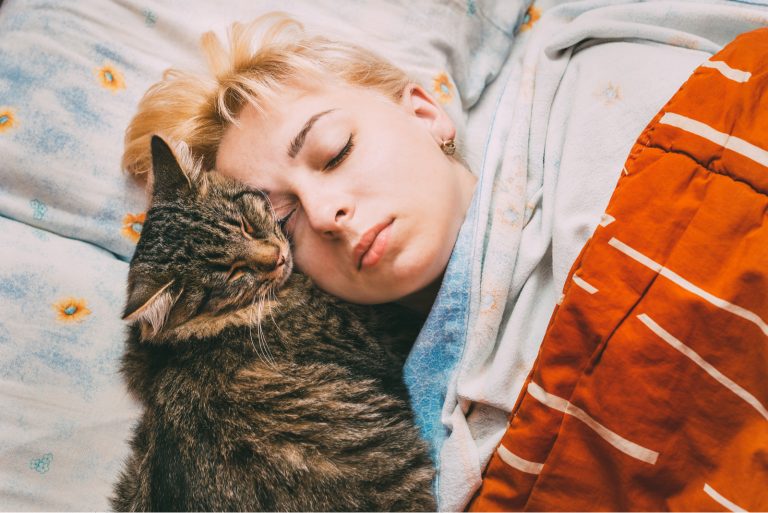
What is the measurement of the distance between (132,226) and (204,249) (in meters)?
0.40

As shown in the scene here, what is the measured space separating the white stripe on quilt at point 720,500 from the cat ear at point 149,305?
1.09 metres

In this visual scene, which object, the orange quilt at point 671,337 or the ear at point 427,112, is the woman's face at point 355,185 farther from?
the orange quilt at point 671,337

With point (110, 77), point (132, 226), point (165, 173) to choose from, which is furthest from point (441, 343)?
point (110, 77)

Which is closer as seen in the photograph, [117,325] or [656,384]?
[656,384]

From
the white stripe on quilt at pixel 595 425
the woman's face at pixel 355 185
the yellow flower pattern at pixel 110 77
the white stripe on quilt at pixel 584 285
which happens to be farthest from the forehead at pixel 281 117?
the white stripe on quilt at pixel 595 425

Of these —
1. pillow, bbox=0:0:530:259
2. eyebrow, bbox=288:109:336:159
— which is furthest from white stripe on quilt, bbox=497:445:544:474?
pillow, bbox=0:0:530:259

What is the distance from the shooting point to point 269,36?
1.45m

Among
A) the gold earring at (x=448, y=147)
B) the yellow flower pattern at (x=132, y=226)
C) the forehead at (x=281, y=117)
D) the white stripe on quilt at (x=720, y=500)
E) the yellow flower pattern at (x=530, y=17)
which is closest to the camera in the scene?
the white stripe on quilt at (x=720, y=500)

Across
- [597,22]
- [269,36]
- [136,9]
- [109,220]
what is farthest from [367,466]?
[136,9]

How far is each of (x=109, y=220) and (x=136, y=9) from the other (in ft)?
2.23

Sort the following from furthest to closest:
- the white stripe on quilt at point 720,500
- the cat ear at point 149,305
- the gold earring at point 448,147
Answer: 1. the gold earring at point 448,147
2. the cat ear at point 149,305
3. the white stripe on quilt at point 720,500

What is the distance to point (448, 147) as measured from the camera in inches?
53.1

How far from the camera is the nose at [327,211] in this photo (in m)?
1.10

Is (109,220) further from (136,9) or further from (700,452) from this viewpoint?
(700,452)
